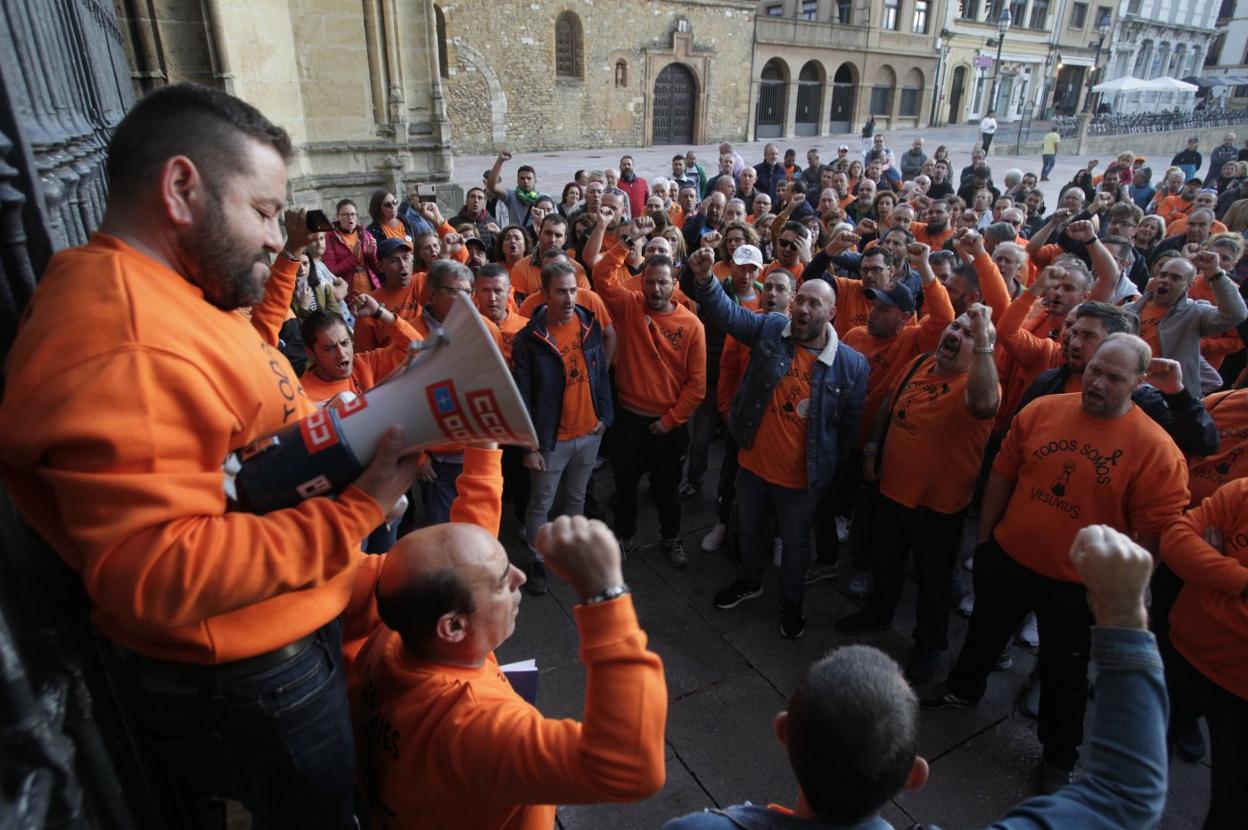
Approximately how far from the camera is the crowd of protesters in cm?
115

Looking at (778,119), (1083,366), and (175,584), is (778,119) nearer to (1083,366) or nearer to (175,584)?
(1083,366)

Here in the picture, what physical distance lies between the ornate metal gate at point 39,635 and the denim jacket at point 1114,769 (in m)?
1.08

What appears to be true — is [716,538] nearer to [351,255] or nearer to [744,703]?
[744,703]

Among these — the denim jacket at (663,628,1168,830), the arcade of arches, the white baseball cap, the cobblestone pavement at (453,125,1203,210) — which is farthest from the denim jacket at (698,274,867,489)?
the arcade of arches

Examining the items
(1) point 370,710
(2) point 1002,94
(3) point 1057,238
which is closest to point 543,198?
(3) point 1057,238

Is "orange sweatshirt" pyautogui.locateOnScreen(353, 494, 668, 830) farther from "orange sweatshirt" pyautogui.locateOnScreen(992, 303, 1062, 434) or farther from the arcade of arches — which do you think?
the arcade of arches

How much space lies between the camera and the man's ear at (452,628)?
1.57 m

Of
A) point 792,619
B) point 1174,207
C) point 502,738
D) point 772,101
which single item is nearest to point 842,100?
point 772,101

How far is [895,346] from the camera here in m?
4.40

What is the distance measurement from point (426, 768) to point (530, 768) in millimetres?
322

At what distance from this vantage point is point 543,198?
8.15 metres

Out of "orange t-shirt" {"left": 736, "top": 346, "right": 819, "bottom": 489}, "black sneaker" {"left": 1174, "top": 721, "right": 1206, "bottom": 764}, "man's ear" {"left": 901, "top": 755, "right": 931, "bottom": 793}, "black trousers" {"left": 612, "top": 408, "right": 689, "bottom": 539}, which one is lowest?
"black sneaker" {"left": 1174, "top": 721, "right": 1206, "bottom": 764}

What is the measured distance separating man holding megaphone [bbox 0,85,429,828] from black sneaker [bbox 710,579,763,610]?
2.91 m

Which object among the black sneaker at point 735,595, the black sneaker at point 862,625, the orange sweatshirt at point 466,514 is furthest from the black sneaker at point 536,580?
the orange sweatshirt at point 466,514
